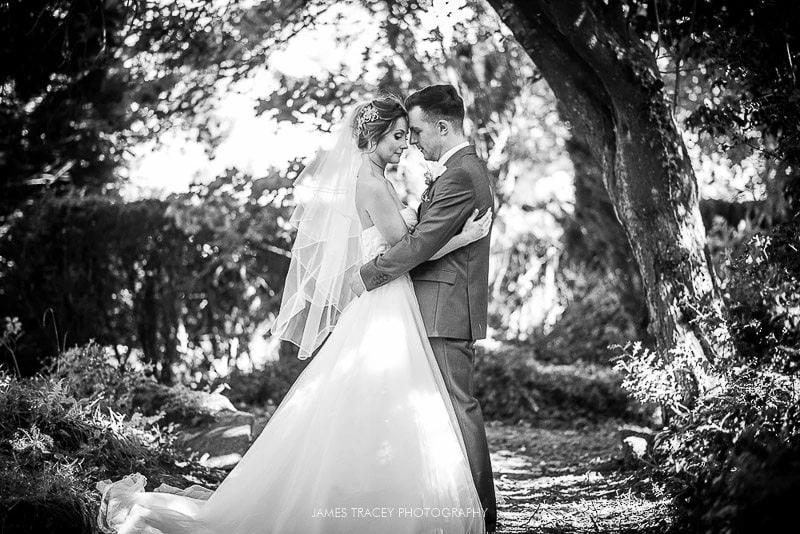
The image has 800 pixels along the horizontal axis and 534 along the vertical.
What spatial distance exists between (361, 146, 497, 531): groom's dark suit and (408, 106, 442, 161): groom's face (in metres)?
0.13

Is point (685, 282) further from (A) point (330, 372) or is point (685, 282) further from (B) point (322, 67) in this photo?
(B) point (322, 67)

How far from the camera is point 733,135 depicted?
17.0 ft

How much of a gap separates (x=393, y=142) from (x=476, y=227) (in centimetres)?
63

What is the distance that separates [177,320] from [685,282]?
18.6 ft

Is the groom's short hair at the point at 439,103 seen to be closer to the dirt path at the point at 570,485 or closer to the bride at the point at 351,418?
the bride at the point at 351,418

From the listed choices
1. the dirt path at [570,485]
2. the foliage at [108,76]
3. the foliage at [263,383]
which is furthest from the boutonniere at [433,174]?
the foliage at [263,383]

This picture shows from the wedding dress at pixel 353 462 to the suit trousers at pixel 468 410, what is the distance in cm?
8

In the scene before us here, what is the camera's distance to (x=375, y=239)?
4148mm

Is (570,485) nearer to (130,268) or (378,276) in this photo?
(378,276)

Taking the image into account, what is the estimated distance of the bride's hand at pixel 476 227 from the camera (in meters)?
3.98

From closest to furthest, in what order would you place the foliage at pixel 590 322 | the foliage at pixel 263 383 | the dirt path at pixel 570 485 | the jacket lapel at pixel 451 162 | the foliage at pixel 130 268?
the jacket lapel at pixel 451 162
the dirt path at pixel 570 485
the foliage at pixel 263 383
the foliage at pixel 130 268
the foliage at pixel 590 322

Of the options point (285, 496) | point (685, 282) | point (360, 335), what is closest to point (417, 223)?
point (360, 335)

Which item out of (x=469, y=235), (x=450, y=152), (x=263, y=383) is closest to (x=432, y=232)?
(x=469, y=235)

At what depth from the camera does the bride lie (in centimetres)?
355
